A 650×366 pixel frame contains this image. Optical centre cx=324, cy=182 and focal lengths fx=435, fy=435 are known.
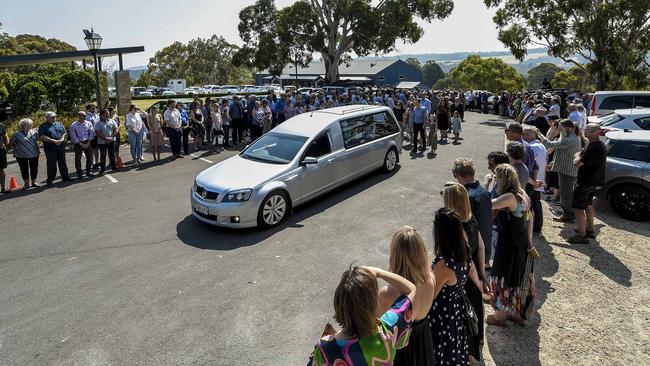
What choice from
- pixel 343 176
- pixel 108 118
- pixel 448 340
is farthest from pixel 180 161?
pixel 448 340

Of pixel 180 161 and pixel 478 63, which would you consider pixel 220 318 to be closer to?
pixel 180 161

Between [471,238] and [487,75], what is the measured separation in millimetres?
70870

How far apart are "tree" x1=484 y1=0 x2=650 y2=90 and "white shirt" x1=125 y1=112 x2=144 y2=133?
2625 cm

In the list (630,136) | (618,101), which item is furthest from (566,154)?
(618,101)

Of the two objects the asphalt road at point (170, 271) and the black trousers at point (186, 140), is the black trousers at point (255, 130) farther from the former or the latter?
the asphalt road at point (170, 271)

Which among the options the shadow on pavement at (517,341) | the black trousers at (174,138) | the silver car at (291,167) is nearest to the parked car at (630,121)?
the silver car at (291,167)

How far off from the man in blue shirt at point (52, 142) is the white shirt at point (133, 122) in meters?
1.79

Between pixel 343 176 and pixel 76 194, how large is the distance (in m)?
6.16

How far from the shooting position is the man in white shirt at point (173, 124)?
13.2m

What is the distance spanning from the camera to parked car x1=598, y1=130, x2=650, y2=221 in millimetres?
7730

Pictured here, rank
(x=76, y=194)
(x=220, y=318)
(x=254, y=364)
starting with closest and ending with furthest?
(x=254, y=364) < (x=220, y=318) < (x=76, y=194)

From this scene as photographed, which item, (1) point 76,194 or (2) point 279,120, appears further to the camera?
(2) point 279,120

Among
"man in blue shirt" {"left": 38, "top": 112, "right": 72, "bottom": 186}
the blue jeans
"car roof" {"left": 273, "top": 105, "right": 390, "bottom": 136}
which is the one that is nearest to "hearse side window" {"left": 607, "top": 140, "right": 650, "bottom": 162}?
"car roof" {"left": 273, "top": 105, "right": 390, "bottom": 136}

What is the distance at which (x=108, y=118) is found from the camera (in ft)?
38.2
